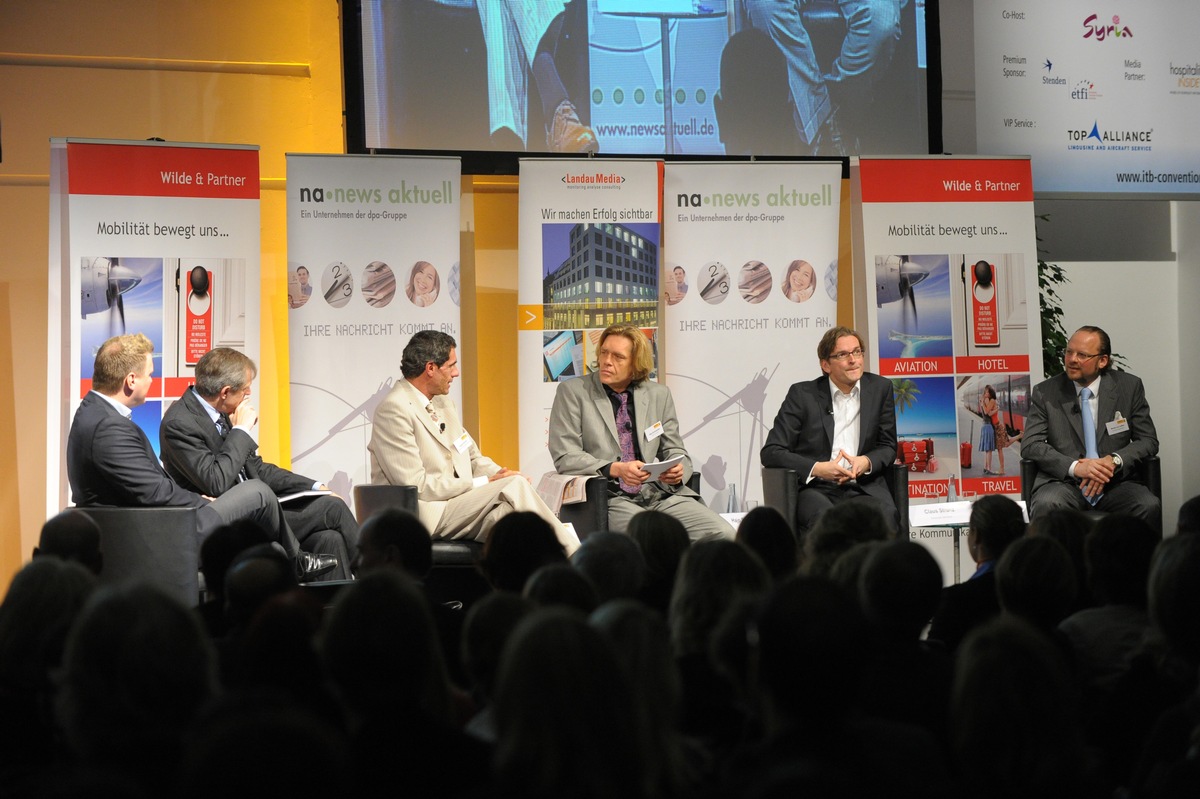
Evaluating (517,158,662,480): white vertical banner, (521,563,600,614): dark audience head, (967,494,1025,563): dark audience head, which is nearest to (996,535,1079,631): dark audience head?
(967,494,1025,563): dark audience head

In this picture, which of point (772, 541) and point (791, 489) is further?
point (791, 489)

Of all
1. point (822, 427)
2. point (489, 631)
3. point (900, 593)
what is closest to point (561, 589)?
point (489, 631)

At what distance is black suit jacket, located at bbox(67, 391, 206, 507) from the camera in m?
4.57

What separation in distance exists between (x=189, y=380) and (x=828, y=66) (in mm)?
3916

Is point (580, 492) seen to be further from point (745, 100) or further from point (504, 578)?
point (745, 100)

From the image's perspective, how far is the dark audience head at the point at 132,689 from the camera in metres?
1.66

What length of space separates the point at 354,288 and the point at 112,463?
2217 mm

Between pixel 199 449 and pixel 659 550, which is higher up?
pixel 199 449

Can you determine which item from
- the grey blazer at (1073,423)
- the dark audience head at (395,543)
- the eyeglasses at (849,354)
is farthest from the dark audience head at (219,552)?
the grey blazer at (1073,423)

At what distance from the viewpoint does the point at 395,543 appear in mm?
3232

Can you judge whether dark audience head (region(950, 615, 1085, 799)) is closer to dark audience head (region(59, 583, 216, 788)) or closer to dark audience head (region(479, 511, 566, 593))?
dark audience head (region(59, 583, 216, 788))

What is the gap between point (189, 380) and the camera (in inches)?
248

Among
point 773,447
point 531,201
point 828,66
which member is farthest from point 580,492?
point 828,66

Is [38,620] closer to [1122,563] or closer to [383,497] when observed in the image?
[1122,563]
